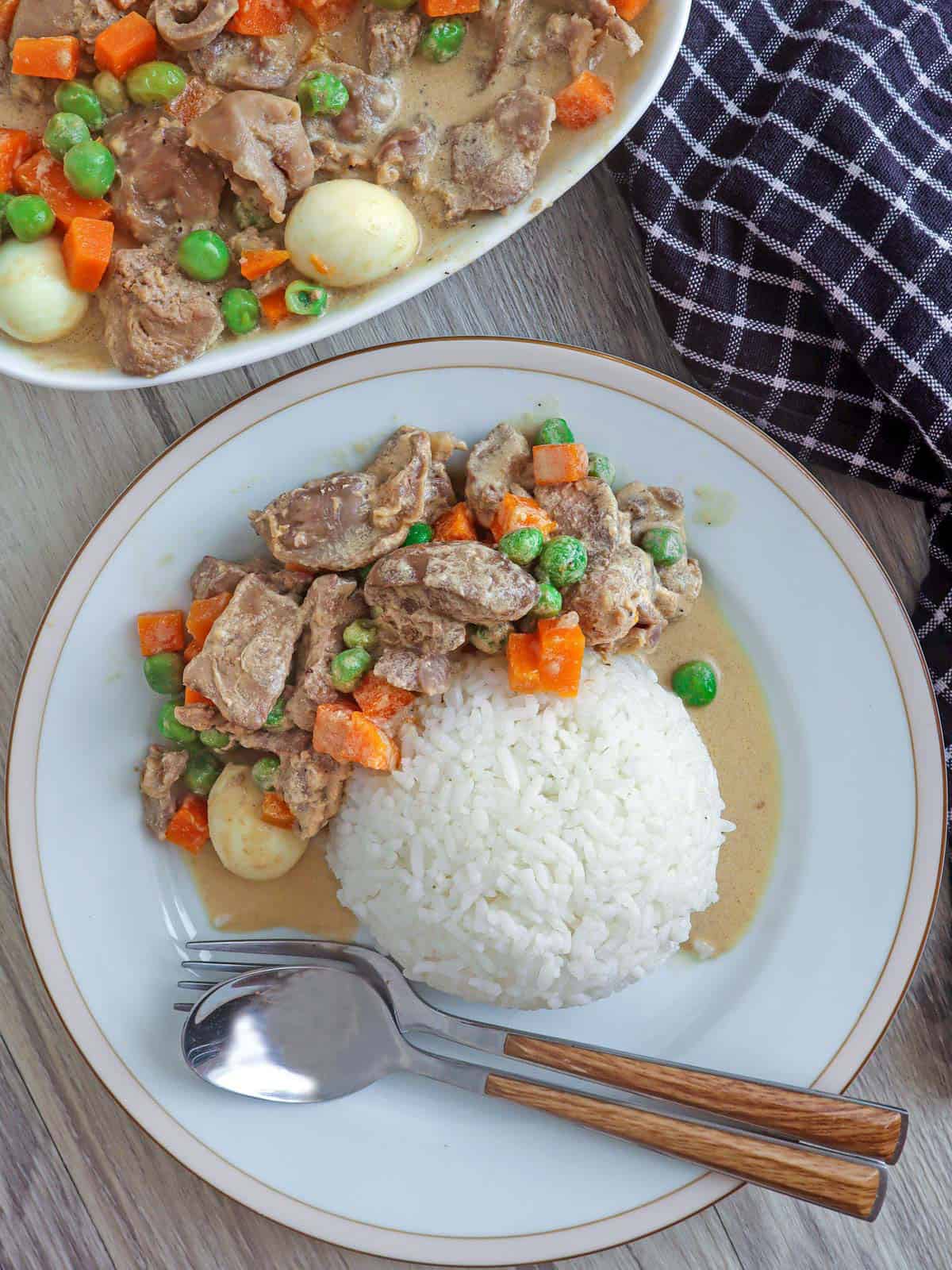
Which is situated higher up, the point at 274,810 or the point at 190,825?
the point at 274,810

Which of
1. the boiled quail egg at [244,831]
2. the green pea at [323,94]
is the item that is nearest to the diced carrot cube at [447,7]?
the green pea at [323,94]

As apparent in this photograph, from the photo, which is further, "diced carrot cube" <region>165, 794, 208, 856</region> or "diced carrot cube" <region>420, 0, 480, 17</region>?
"diced carrot cube" <region>165, 794, 208, 856</region>

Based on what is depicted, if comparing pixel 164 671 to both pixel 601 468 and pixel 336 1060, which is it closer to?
pixel 336 1060

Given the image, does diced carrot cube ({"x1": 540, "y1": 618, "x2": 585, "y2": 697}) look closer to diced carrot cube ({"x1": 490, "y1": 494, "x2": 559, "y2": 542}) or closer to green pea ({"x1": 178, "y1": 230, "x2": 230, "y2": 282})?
diced carrot cube ({"x1": 490, "y1": 494, "x2": 559, "y2": 542})

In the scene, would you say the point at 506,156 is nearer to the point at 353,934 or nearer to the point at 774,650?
the point at 774,650

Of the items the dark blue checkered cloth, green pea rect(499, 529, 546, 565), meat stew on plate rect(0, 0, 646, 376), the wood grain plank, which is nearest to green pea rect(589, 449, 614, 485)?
green pea rect(499, 529, 546, 565)

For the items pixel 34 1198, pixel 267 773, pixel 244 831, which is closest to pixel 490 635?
pixel 267 773

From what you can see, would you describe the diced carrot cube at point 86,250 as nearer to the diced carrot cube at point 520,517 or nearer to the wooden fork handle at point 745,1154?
the diced carrot cube at point 520,517
